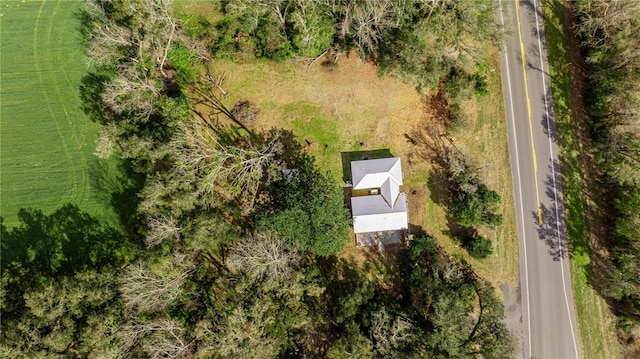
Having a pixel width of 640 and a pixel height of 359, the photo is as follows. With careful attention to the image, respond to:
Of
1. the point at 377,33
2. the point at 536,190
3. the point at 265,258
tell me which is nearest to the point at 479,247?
the point at 536,190

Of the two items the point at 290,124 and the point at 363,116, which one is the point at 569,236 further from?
the point at 290,124

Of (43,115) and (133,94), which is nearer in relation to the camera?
(133,94)

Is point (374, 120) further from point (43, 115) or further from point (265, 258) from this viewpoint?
point (43, 115)

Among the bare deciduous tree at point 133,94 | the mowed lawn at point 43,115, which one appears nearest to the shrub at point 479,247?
the bare deciduous tree at point 133,94

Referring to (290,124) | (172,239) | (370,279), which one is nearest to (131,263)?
(172,239)

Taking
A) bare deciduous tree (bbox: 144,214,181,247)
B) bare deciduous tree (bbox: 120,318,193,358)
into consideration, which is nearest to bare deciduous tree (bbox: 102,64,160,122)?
bare deciduous tree (bbox: 144,214,181,247)

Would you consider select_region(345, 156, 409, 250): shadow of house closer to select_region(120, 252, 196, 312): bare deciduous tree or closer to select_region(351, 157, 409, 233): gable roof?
select_region(351, 157, 409, 233): gable roof

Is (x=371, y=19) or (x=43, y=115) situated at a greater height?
(x=371, y=19)

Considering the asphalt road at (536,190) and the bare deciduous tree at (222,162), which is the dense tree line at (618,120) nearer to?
the asphalt road at (536,190)
